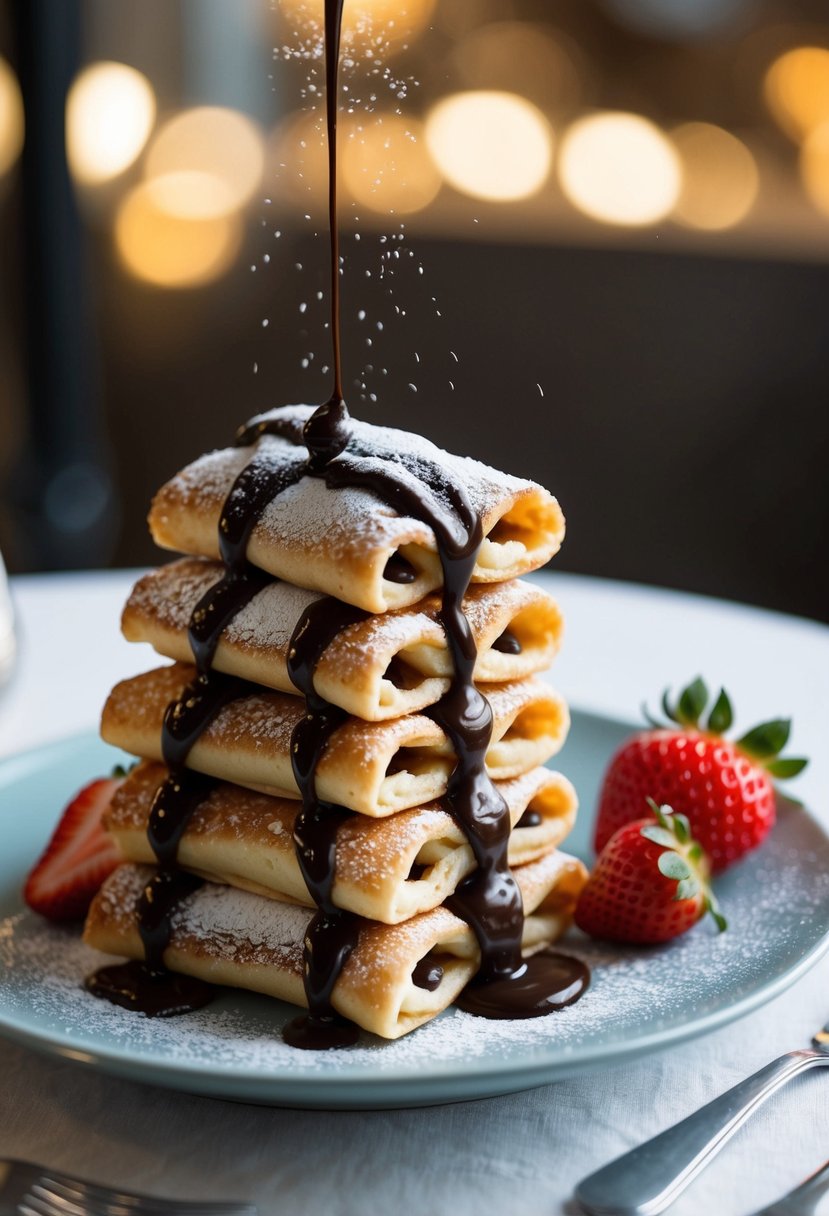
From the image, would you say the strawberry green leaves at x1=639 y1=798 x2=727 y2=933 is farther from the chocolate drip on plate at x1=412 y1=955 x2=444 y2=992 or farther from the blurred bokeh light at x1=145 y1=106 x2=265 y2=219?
the blurred bokeh light at x1=145 y1=106 x2=265 y2=219

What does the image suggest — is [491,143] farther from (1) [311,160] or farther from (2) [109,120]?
(1) [311,160]

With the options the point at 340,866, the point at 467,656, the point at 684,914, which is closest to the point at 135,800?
the point at 340,866

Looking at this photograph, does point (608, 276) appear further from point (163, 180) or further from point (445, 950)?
point (445, 950)

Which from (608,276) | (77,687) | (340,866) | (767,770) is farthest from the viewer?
(608,276)

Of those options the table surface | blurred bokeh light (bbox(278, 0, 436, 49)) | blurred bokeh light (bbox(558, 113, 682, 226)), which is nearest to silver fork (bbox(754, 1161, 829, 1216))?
the table surface

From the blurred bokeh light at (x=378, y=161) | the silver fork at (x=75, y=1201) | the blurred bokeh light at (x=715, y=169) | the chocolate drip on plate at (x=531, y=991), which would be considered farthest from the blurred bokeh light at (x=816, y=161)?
the silver fork at (x=75, y=1201)
